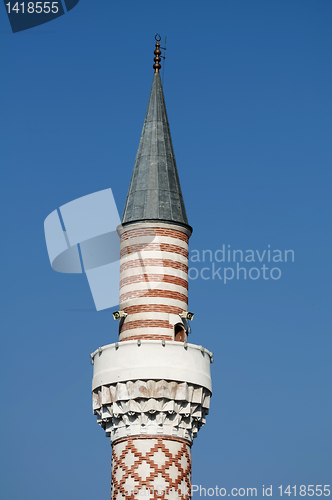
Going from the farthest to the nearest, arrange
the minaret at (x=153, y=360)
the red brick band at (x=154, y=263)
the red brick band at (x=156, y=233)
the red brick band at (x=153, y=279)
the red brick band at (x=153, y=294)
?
the red brick band at (x=156, y=233), the red brick band at (x=154, y=263), the red brick band at (x=153, y=279), the red brick band at (x=153, y=294), the minaret at (x=153, y=360)

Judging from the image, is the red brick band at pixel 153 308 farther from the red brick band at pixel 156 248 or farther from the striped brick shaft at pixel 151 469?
the striped brick shaft at pixel 151 469

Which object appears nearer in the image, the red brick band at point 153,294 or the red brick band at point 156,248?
the red brick band at point 153,294

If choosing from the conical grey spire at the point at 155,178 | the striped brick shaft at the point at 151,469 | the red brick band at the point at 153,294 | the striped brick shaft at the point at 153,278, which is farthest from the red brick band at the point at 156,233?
the striped brick shaft at the point at 151,469

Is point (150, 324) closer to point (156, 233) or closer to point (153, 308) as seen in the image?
point (153, 308)

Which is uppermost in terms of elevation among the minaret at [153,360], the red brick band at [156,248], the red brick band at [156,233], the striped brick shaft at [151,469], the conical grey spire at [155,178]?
the conical grey spire at [155,178]

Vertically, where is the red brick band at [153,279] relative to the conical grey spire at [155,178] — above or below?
below

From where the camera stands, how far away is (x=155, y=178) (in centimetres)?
Answer: 3453

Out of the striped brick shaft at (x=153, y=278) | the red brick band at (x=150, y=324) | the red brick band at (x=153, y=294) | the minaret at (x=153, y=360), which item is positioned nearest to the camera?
the minaret at (x=153, y=360)

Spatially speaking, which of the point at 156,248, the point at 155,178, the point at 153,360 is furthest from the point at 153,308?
the point at 155,178

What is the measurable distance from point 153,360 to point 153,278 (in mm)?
2970

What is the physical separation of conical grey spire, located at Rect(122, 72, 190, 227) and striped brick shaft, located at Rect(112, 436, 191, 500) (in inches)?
307

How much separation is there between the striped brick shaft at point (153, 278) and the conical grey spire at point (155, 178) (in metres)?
0.47

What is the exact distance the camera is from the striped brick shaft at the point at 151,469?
30.1m

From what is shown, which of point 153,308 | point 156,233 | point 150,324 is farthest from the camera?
point 156,233
